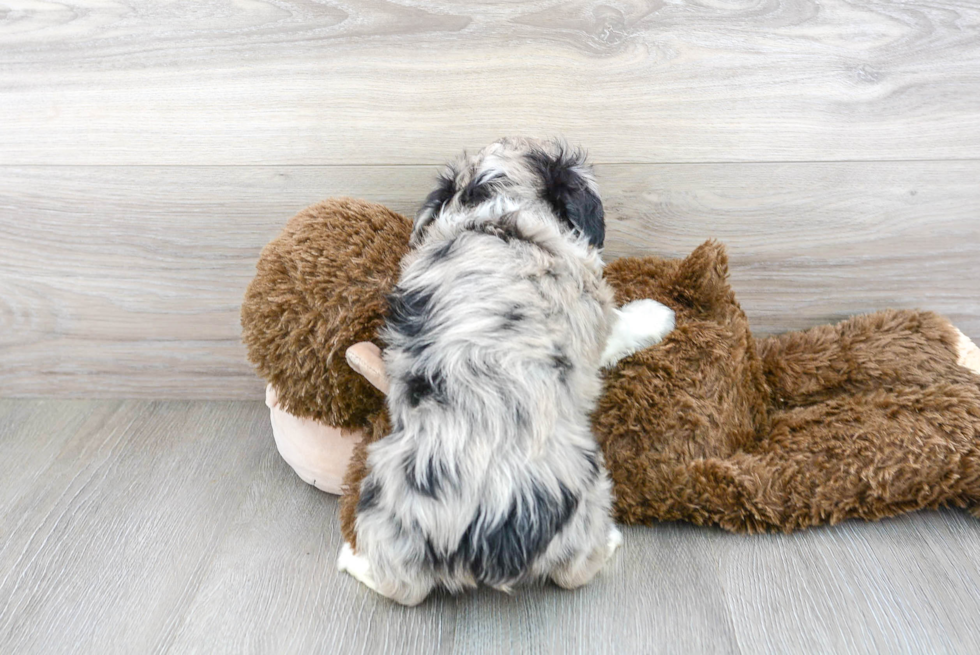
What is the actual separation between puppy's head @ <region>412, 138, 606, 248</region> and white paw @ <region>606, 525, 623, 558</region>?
536mm

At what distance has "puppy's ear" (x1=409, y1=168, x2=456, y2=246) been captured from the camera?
1.29 meters

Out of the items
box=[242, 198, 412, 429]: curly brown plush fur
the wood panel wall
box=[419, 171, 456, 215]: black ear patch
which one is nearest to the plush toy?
box=[242, 198, 412, 429]: curly brown plush fur

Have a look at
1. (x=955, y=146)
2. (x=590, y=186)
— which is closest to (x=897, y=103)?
(x=955, y=146)

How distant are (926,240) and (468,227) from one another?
3.77 ft

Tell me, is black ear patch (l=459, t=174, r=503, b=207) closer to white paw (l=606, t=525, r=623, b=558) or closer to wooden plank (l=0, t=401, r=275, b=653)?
white paw (l=606, t=525, r=623, b=558)

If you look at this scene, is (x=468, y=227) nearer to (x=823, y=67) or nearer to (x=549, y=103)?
(x=549, y=103)

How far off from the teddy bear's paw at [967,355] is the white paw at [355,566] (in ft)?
4.27

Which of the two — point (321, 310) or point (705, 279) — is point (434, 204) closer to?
point (321, 310)

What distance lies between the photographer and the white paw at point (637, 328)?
1.34 metres

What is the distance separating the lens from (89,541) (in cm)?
133

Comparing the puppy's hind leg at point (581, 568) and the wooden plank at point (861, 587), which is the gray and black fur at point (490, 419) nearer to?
the puppy's hind leg at point (581, 568)

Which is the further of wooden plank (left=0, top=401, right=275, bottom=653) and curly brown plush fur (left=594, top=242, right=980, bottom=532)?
curly brown plush fur (left=594, top=242, right=980, bottom=532)

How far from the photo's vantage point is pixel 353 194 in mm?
1554

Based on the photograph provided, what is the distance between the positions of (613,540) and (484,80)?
99 centimetres
